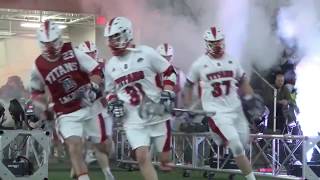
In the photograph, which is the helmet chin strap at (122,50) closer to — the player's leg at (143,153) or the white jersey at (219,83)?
the player's leg at (143,153)

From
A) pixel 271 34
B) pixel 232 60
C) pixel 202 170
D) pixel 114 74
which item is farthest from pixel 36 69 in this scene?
pixel 271 34

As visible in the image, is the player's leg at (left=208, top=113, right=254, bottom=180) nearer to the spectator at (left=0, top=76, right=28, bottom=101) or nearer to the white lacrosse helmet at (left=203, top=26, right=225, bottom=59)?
the white lacrosse helmet at (left=203, top=26, right=225, bottom=59)

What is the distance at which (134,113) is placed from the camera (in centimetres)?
714

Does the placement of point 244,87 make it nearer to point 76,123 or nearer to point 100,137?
point 100,137

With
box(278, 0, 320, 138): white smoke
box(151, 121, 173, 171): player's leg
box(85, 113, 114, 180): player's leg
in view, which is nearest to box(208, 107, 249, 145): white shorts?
box(151, 121, 173, 171): player's leg

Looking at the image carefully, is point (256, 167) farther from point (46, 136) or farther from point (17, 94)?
point (17, 94)

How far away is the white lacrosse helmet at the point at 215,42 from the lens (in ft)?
27.7

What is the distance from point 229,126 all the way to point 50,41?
2.25 m

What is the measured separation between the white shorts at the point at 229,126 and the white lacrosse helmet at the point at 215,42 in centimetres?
75

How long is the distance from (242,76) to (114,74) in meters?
1.86

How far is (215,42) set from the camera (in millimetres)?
8461

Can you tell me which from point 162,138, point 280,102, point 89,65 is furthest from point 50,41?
point 280,102

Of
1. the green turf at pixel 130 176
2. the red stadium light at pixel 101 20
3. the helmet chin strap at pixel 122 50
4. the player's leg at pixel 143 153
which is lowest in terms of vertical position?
the green turf at pixel 130 176

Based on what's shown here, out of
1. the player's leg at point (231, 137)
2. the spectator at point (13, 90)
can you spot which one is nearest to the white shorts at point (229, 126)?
the player's leg at point (231, 137)
